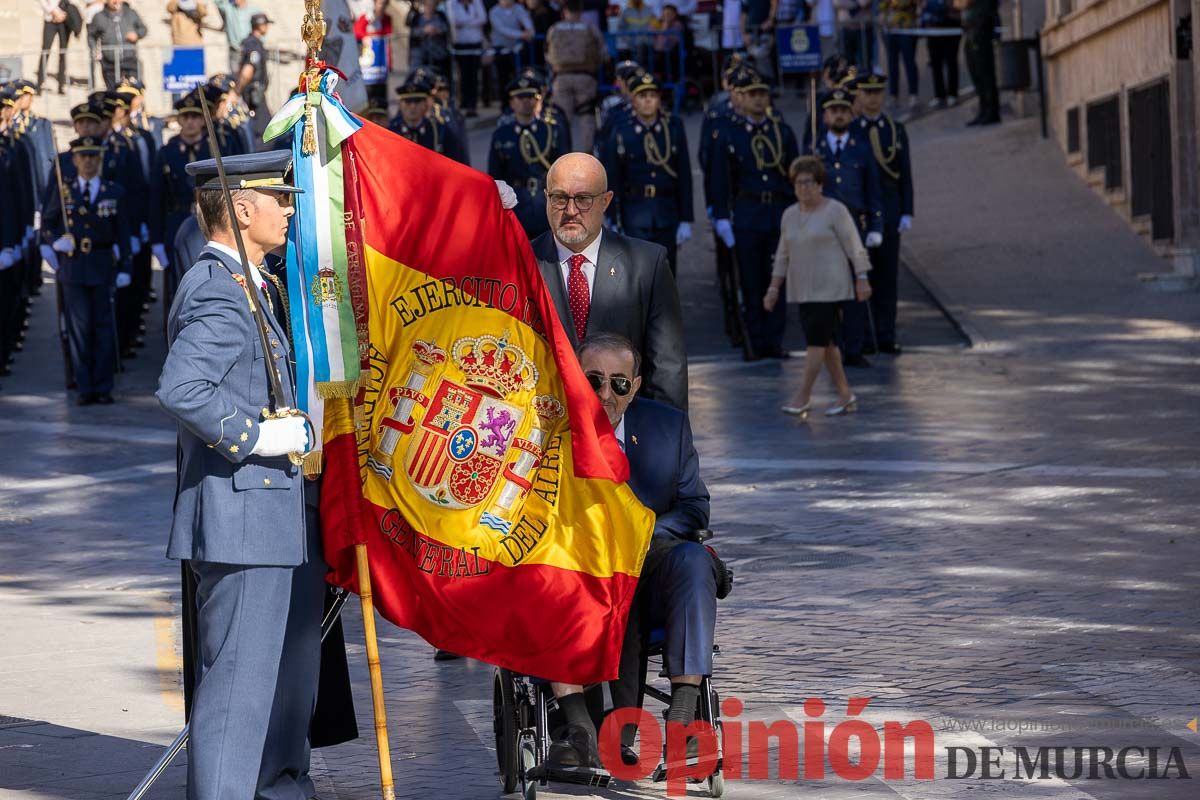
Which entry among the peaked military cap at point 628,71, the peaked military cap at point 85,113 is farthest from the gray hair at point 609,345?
the peaked military cap at point 628,71

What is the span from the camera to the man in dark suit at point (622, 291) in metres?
7.56

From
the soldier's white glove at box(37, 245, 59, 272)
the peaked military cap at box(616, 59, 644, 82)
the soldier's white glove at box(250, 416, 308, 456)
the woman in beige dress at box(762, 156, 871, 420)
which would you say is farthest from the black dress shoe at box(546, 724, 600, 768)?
the peaked military cap at box(616, 59, 644, 82)

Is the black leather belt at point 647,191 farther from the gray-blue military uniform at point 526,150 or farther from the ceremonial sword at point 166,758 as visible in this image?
the ceremonial sword at point 166,758

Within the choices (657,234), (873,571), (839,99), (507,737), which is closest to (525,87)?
(657,234)

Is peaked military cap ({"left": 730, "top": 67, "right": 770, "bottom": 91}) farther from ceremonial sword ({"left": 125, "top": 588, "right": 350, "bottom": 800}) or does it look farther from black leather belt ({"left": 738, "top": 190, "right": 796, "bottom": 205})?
ceremonial sword ({"left": 125, "top": 588, "right": 350, "bottom": 800})

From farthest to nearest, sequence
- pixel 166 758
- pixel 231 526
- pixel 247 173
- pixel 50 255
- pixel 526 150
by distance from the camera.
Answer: pixel 526 150 → pixel 50 255 → pixel 166 758 → pixel 247 173 → pixel 231 526

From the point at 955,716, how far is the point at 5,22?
2487 cm

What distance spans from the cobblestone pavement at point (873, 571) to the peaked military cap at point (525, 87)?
9.97 ft

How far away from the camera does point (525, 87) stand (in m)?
19.2

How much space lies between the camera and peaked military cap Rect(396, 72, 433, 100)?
1997cm

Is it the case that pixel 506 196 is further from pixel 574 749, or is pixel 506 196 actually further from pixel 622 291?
pixel 574 749

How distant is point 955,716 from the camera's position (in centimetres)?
698

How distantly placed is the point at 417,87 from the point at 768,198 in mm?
4242

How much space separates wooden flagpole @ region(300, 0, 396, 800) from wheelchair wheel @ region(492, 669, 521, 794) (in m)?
0.35
